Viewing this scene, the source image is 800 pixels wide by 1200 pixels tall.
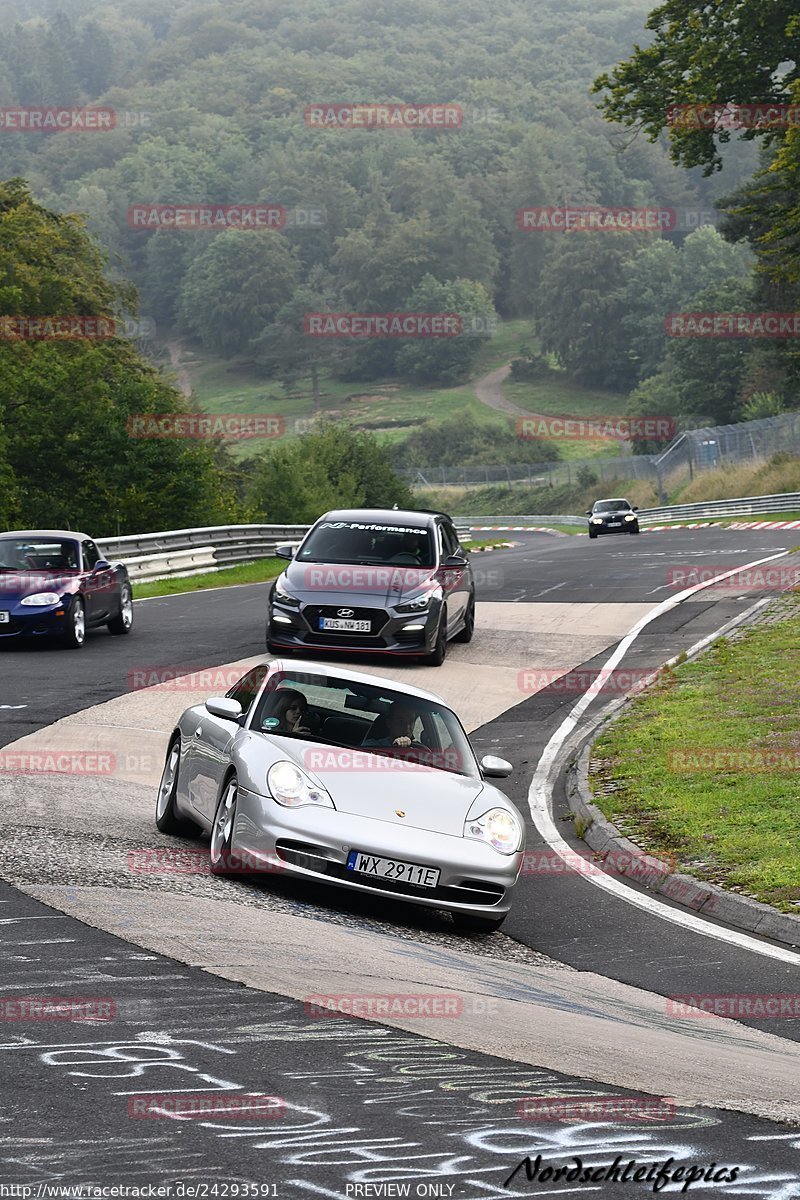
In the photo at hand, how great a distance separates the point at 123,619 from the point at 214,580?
1146 cm

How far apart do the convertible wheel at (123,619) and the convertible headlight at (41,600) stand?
1838 millimetres

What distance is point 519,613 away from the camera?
25.2 metres

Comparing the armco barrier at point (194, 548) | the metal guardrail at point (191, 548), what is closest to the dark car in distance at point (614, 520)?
the armco barrier at point (194, 548)

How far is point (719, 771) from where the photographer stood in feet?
43.5

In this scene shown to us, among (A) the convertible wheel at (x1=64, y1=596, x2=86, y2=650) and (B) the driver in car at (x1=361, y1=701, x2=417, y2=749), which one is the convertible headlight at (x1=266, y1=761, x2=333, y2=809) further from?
(A) the convertible wheel at (x1=64, y1=596, x2=86, y2=650)

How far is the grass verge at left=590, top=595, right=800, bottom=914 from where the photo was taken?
1038cm

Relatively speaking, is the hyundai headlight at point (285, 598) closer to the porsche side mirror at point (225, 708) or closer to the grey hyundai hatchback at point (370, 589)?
the grey hyundai hatchback at point (370, 589)

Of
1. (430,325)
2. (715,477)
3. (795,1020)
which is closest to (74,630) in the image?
(795,1020)

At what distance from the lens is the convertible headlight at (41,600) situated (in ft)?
66.4

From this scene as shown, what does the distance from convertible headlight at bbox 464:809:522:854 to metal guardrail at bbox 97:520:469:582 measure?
761 inches

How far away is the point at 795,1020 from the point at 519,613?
1809cm

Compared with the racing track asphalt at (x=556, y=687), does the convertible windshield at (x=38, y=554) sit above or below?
above

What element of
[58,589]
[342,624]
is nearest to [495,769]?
[342,624]

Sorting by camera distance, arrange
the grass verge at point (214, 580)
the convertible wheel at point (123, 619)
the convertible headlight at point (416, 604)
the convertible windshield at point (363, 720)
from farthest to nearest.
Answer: the grass verge at point (214, 580) → the convertible wheel at point (123, 619) → the convertible headlight at point (416, 604) → the convertible windshield at point (363, 720)
